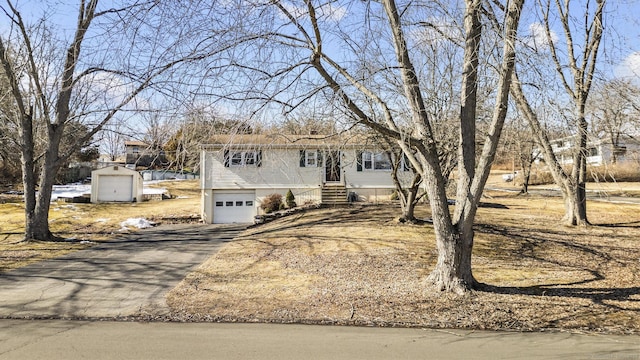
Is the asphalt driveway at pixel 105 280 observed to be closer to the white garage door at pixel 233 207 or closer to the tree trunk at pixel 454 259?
the tree trunk at pixel 454 259

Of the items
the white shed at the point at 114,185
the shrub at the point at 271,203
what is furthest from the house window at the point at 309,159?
the white shed at the point at 114,185

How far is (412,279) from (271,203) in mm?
13287

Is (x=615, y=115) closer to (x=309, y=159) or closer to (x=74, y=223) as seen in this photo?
(x=309, y=159)

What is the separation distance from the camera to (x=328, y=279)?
9.02m

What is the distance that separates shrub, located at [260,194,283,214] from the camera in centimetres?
2111

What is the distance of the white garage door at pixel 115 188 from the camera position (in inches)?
1082

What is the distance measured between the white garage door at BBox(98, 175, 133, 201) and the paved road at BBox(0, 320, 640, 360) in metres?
23.4

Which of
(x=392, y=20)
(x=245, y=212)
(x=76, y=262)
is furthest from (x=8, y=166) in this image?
(x=392, y=20)

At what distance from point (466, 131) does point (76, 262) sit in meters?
10.1

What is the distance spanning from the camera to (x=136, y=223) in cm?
1983

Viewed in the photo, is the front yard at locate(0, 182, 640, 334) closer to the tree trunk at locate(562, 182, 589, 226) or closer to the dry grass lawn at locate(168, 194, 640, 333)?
the dry grass lawn at locate(168, 194, 640, 333)

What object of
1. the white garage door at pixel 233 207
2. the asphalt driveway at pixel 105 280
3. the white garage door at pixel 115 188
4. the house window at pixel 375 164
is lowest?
the asphalt driveway at pixel 105 280

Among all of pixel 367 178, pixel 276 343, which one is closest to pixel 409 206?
pixel 367 178

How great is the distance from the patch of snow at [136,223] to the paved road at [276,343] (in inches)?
543
